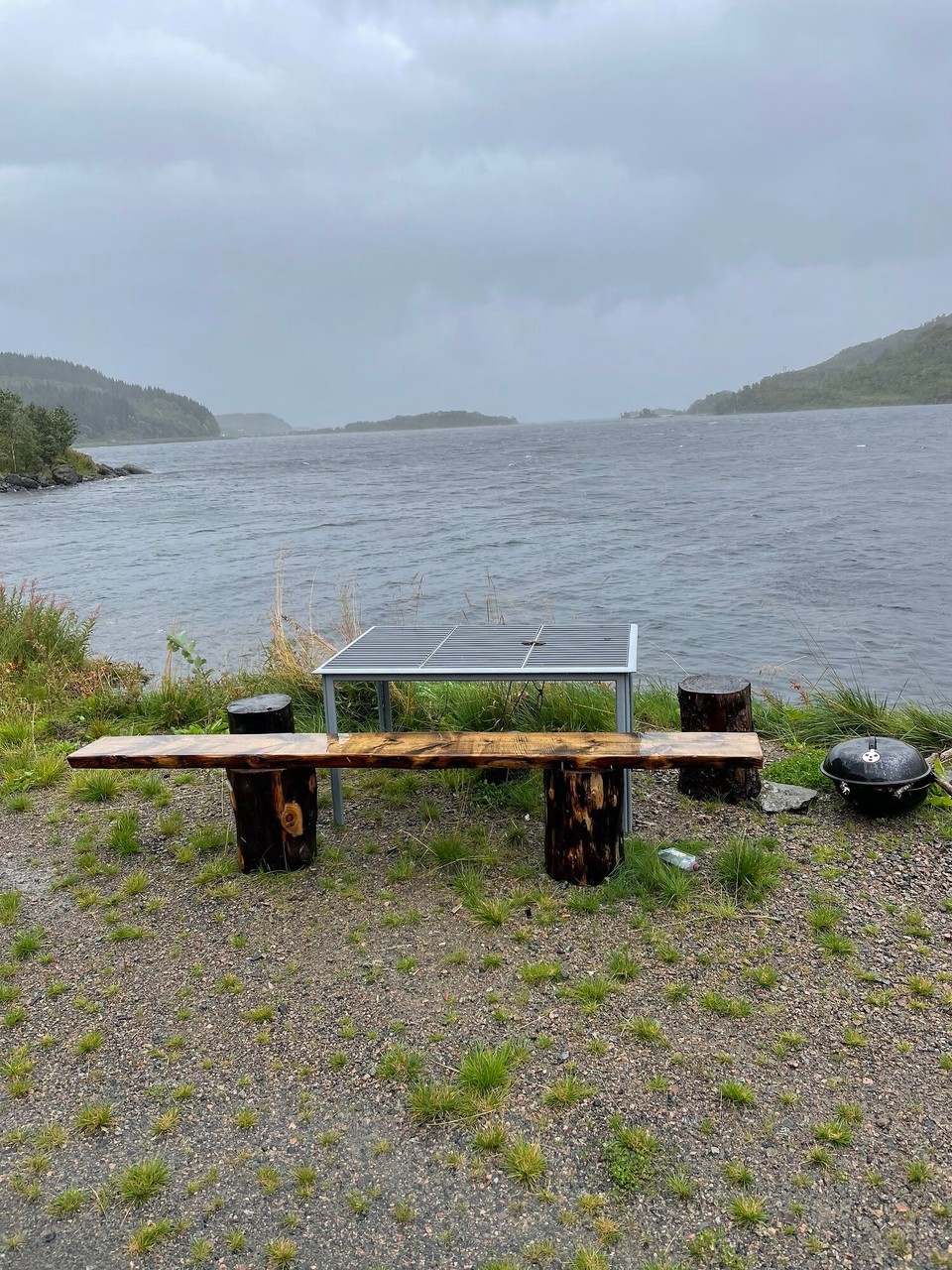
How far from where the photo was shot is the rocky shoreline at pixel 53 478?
189ft

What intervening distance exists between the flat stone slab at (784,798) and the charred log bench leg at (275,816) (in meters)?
2.42

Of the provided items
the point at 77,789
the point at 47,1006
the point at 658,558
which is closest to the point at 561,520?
the point at 658,558

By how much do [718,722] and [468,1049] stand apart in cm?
280

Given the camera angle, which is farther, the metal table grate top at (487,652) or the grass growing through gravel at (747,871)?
the metal table grate top at (487,652)

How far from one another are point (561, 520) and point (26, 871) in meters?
28.8

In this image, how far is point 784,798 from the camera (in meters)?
5.15

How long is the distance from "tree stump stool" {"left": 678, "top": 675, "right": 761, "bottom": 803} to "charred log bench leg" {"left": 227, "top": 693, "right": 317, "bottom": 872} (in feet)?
7.07

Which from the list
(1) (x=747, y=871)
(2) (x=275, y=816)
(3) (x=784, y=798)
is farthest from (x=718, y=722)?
(2) (x=275, y=816)

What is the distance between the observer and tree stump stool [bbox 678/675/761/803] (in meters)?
5.24

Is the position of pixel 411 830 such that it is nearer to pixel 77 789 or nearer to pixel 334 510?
pixel 77 789

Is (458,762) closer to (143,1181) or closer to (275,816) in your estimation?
(275,816)

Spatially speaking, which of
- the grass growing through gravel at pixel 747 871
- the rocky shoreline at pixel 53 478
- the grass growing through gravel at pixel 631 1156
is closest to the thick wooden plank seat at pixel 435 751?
the grass growing through gravel at pixel 747 871

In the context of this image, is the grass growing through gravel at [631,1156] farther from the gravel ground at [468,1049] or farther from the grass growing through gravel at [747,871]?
the grass growing through gravel at [747,871]

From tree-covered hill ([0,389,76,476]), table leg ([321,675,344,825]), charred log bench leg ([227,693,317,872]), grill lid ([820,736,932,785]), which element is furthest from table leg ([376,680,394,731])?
tree-covered hill ([0,389,76,476])
